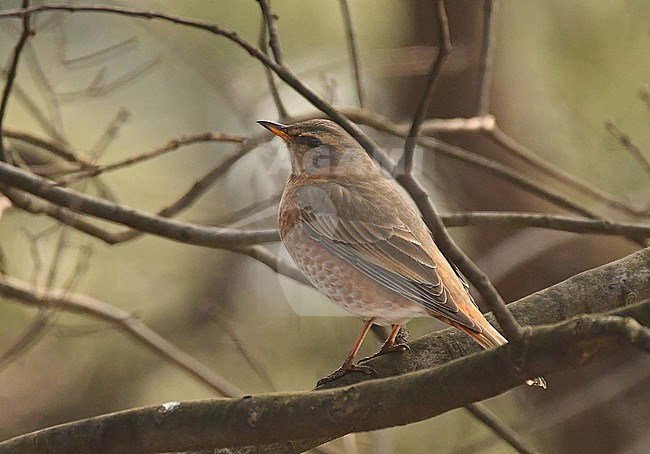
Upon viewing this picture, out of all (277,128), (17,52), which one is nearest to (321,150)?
(277,128)

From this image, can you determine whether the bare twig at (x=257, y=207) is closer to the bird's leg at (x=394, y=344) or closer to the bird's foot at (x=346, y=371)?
the bird's leg at (x=394, y=344)

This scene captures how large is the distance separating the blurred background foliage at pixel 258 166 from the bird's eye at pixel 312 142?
116 centimetres

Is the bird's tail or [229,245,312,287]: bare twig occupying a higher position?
[229,245,312,287]: bare twig

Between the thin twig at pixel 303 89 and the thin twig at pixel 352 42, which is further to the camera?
the thin twig at pixel 352 42

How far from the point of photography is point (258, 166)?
482cm

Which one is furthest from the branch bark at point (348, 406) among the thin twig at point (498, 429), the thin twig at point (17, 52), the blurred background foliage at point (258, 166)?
the blurred background foliage at point (258, 166)

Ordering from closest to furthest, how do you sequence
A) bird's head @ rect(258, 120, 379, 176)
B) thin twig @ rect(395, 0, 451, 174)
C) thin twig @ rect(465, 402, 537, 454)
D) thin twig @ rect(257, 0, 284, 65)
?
1. thin twig @ rect(395, 0, 451, 174)
2. thin twig @ rect(257, 0, 284, 65)
3. thin twig @ rect(465, 402, 537, 454)
4. bird's head @ rect(258, 120, 379, 176)

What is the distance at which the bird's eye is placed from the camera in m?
3.82

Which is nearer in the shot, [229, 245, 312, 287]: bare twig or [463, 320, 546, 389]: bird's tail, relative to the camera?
[463, 320, 546, 389]: bird's tail

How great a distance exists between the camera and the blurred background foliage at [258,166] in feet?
18.9

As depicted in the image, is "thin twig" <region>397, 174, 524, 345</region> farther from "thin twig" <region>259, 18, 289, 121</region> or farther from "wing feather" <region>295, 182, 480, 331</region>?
"thin twig" <region>259, 18, 289, 121</region>

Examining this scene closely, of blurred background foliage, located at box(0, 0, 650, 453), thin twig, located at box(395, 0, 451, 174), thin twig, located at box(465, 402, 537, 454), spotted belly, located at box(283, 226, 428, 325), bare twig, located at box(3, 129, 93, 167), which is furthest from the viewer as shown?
blurred background foliage, located at box(0, 0, 650, 453)

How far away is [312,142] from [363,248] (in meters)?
0.74

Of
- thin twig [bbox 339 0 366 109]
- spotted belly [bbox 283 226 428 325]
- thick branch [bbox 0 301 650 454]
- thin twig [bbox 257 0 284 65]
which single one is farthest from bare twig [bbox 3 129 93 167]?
thick branch [bbox 0 301 650 454]
